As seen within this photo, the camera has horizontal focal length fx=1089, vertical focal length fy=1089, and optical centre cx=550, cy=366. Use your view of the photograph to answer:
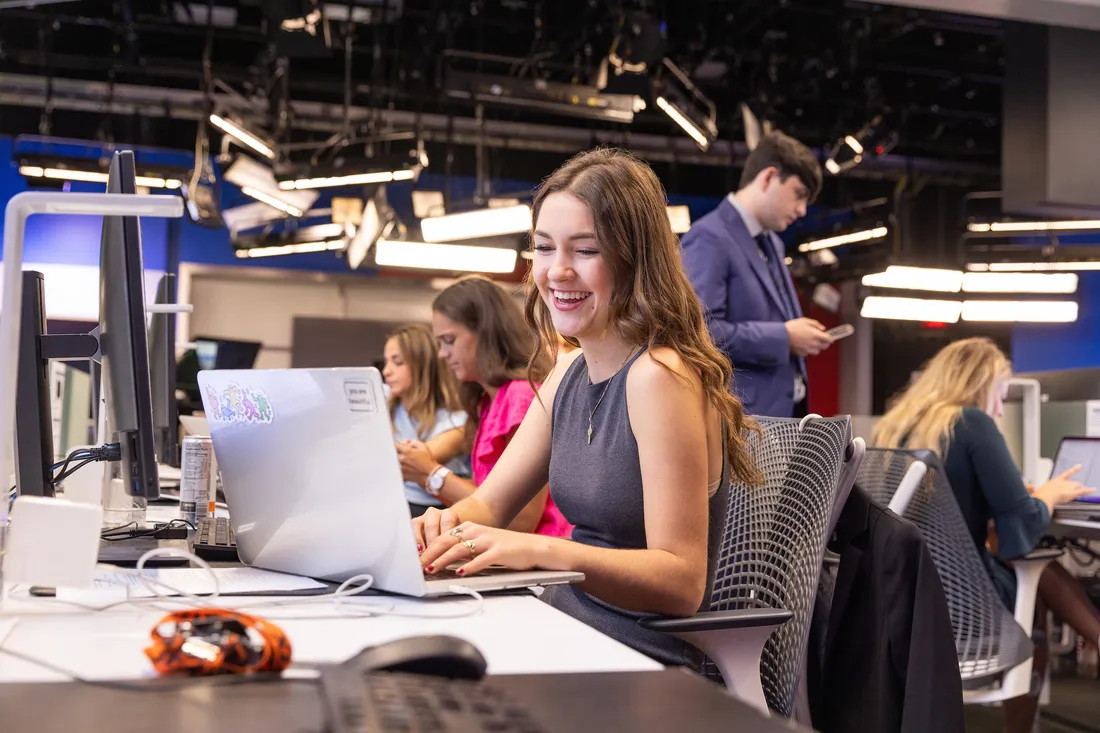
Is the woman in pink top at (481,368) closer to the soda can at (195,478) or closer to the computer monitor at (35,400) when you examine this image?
the soda can at (195,478)

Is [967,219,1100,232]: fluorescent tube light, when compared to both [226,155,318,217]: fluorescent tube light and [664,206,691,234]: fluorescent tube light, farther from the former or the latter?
[226,155,318,217]: fluorescent tube light

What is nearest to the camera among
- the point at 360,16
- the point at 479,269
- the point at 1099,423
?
the point at 1099,423

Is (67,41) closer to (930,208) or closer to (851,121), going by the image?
(851,121)

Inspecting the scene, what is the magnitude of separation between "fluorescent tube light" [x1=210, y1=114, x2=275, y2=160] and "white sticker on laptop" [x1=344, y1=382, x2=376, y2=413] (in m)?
5.87

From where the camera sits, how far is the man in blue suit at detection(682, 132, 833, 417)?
2.88 meters

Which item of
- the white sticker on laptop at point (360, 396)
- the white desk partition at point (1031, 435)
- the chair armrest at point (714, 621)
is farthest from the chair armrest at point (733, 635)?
the white desk partition at point (1031, 435)

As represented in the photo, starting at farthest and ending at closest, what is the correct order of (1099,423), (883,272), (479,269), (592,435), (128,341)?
(883,272) → (479,269) → (1099,423) → (592,435) → (128,341)

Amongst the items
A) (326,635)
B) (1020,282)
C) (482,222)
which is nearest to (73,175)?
(482,222)

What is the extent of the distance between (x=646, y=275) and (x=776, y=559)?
486mm

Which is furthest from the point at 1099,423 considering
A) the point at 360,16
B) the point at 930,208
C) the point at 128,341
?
the point at 930,208

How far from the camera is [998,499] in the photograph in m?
3.22

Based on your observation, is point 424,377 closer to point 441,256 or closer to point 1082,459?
point 1082,459

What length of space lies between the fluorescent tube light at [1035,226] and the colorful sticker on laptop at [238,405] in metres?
8.46

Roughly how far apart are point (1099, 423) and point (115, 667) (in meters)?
5.04
